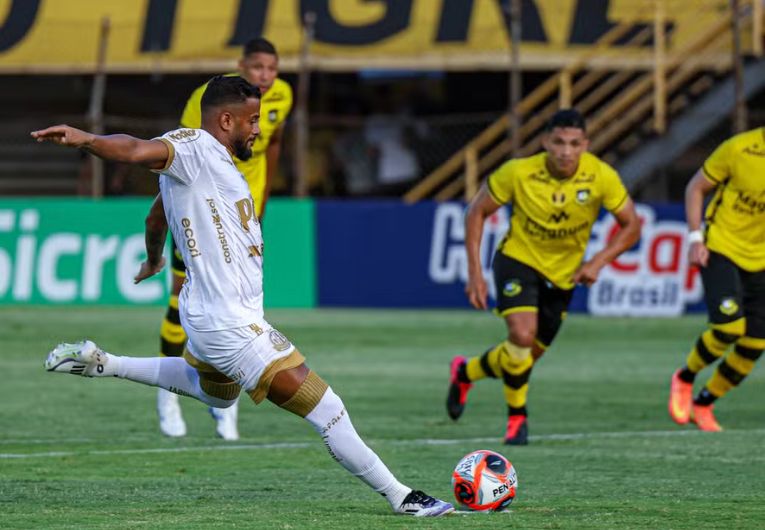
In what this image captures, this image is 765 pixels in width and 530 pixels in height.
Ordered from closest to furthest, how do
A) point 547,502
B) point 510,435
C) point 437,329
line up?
point 547,502 < point 510,435 < point 437,329

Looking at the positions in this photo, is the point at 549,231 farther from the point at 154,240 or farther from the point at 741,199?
the point at 154,240

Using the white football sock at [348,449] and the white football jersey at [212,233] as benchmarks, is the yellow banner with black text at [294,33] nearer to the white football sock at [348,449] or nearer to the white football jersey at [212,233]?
the white football jersey at [212,233]

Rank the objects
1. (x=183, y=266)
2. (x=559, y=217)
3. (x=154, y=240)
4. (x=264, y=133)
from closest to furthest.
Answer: (x=154, y=240)
(x=183, y=266)
(x=559, y=217)
(x=264, y=133)

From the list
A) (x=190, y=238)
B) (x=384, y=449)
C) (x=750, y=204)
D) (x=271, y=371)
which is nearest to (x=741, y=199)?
(x=750, y=204)

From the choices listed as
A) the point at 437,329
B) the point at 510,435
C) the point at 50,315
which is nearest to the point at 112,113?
the point at 50,315

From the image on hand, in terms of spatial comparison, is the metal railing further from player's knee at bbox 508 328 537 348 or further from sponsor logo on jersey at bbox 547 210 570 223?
player's knee at bbox 508 328 537 348

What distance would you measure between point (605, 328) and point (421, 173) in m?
7.89

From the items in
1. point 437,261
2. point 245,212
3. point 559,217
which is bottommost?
point 437,261

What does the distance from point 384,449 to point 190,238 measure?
130 inches

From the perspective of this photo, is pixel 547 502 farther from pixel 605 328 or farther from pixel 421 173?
pixel 421 173

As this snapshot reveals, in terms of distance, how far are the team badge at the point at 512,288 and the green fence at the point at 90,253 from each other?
10864 mm

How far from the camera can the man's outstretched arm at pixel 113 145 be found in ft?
20.1

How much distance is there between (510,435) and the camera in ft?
33.1

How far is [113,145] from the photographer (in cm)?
626
